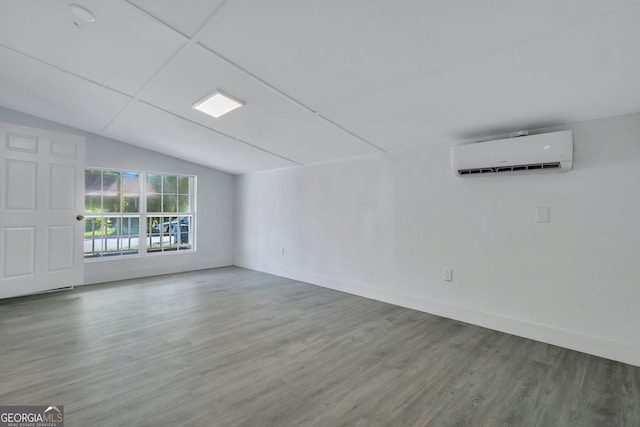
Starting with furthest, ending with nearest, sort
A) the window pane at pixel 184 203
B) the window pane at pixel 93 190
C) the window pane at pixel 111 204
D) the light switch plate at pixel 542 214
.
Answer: the window pane at pixel 184 203
the window pane at pixel 111 204
the window pane at pixel 93 190
the light switch plate at pixel 542 214

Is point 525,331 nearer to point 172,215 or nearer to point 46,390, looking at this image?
point 46,390

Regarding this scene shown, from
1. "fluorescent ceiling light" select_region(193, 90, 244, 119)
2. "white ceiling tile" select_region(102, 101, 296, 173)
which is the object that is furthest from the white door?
"fluorescent ceiling light" select_region(193, 90, 244, 119)

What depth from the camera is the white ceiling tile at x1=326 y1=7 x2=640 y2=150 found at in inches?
66.1

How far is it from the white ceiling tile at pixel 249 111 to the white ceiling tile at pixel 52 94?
574mm

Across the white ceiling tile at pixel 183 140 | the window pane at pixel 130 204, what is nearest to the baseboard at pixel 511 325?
the white ceiling tile at pixel 183 140

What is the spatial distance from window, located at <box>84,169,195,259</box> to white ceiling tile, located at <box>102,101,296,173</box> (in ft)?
2.06

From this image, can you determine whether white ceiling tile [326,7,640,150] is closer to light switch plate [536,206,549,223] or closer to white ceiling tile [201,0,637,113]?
white ceiling tile [201,0,637,113]

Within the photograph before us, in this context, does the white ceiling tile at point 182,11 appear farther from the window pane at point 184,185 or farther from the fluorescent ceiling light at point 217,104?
the window pane at point 184,185

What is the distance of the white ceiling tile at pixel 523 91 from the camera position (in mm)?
1678

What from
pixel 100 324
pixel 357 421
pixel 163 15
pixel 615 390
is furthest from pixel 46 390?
pixel 615 390

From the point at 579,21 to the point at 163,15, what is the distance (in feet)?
7.81

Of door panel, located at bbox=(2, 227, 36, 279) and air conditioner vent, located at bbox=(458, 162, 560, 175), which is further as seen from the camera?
door panel, located at bbox=(2, 227, 36, 279)

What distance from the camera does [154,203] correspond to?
17.6 ft

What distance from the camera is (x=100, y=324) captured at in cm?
296
